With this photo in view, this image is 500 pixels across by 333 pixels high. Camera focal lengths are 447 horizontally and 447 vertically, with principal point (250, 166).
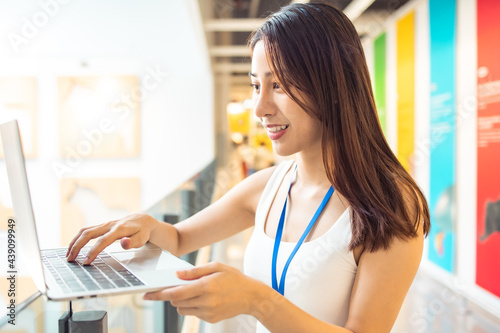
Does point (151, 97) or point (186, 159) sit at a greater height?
point (151, 97)

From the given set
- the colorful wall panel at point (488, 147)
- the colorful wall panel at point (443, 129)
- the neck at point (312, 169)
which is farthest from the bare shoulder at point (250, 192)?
the colorful wall panel at point (443, 129)

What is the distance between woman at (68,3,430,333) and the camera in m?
0.97

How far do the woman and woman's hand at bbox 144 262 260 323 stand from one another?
0.25 meters

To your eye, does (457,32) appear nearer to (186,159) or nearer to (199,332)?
(199,332)

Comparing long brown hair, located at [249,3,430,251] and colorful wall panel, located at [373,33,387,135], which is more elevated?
colorful wall panel, located at [373,33,387,135]

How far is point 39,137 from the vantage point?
362 inches

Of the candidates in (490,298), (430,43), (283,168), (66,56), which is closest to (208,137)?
(66,56)

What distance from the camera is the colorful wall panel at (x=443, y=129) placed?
13.3 feet

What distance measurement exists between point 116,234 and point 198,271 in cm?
35

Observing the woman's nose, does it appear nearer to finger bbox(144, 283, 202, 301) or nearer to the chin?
the chin

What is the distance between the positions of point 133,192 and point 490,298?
6.91m

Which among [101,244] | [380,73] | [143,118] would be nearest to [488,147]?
[380,73]

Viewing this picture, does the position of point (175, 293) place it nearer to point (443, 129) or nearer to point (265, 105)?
point (265, 105)

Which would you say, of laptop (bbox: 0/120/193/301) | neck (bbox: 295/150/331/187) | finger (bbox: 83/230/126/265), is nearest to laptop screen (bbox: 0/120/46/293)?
laptop (bbox: 0/120/193/301)
